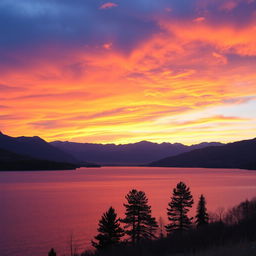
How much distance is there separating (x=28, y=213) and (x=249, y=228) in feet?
240

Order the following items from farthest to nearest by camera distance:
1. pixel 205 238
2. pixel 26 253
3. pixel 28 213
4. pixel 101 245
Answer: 1. pixel 28 213
2. pixel 26 253
3. pixel 101 245
4. pixel 205 238

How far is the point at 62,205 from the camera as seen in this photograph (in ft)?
328

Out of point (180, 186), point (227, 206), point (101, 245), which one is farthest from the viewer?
point (227, 206)

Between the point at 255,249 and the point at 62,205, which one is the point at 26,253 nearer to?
the point at 255,249

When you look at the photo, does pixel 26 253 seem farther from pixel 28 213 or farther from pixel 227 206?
pixel 227 206

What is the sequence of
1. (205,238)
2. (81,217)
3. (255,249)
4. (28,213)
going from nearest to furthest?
(255,249)
(205,238)
(81,217)
(28,213)

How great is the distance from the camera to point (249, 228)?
21.8 m

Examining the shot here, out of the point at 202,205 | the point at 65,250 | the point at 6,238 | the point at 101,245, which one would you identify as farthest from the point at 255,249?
the point at 6,238

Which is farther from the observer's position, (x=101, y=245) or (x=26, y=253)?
(x=26, y=253)

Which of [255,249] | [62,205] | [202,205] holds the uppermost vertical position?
[255,249]

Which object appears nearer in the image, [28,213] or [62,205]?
[28,213]

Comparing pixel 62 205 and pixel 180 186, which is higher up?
pixel 180 186

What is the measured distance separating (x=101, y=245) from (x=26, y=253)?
53.0 ft

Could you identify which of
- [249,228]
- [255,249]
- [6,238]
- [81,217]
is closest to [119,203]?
[81,217]
